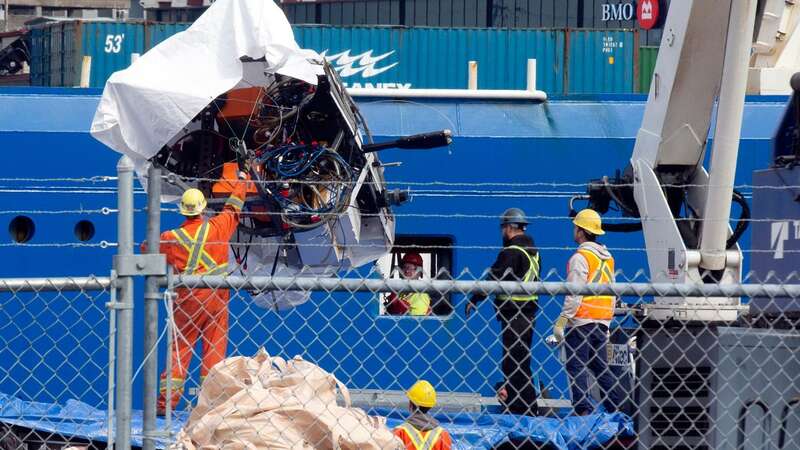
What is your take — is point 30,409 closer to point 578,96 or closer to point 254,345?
point 254,345

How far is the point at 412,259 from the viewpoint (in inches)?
477

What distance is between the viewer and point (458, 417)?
332 inches

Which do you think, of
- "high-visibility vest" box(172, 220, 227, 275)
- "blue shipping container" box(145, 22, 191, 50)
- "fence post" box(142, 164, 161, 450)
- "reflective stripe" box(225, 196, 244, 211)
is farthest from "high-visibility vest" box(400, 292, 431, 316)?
"fence post" box(142, 164, 161, 450)

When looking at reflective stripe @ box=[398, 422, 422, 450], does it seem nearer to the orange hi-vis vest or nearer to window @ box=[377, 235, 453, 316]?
the orange hi-vis vest

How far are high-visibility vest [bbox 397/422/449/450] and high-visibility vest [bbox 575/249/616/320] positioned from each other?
2.43 metres

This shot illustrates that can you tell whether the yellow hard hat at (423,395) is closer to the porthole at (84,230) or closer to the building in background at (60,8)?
the porthole at (84,230)

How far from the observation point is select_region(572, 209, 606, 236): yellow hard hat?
9188 mm

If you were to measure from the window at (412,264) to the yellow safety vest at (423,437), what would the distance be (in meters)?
4.44

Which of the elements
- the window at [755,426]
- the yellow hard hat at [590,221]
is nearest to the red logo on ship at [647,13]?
the yellow hard hat at [590,221]

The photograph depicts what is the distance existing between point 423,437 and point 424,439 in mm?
18

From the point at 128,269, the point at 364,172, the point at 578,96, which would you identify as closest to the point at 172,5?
the point at 578,96

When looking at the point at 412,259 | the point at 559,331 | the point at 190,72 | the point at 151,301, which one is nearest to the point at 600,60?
the point at 412,259

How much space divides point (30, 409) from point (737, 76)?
4.85 meters

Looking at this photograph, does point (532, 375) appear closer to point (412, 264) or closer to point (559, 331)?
point (559, 331)
